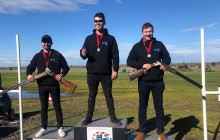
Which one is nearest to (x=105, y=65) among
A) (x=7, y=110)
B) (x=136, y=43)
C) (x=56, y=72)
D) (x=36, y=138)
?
(x=136, y=43)

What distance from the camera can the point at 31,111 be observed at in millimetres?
9859

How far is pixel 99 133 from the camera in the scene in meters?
4.94

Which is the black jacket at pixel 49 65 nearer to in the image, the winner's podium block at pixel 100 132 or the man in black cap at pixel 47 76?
the man in black cap at pixel 47 76

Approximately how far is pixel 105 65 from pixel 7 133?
14.2 feet

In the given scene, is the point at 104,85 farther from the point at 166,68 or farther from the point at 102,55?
the point at 166,68

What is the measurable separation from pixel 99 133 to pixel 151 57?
7.42ft

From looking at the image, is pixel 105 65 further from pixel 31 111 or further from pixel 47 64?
pixel 31 111

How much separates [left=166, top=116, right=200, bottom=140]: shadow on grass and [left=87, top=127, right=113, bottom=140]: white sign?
2339 millimetres

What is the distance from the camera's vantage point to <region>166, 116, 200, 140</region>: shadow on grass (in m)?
6.39

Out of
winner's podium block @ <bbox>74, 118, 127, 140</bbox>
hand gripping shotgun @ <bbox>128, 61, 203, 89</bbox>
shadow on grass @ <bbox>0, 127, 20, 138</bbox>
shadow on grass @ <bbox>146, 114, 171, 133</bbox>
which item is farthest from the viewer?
shadow on grass @ <bbox>146, 114, 171, 133</bbox>

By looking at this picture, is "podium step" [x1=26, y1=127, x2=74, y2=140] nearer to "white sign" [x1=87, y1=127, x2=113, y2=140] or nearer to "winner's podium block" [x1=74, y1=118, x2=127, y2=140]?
"winner's podium block" [x1=74, y1=118, x2=127, y2=140]

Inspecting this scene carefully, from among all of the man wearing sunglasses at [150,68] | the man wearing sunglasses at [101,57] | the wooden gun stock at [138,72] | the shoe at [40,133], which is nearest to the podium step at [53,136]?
the shoe at [40,133]

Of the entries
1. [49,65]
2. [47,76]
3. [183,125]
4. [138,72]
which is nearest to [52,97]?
[47,76]

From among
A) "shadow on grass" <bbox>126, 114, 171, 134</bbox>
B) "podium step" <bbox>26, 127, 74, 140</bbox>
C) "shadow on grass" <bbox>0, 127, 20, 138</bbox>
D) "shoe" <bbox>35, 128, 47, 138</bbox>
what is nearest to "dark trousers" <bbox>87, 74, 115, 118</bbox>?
"podium step" <bbox>26, 127, 74, 140</bbox>
